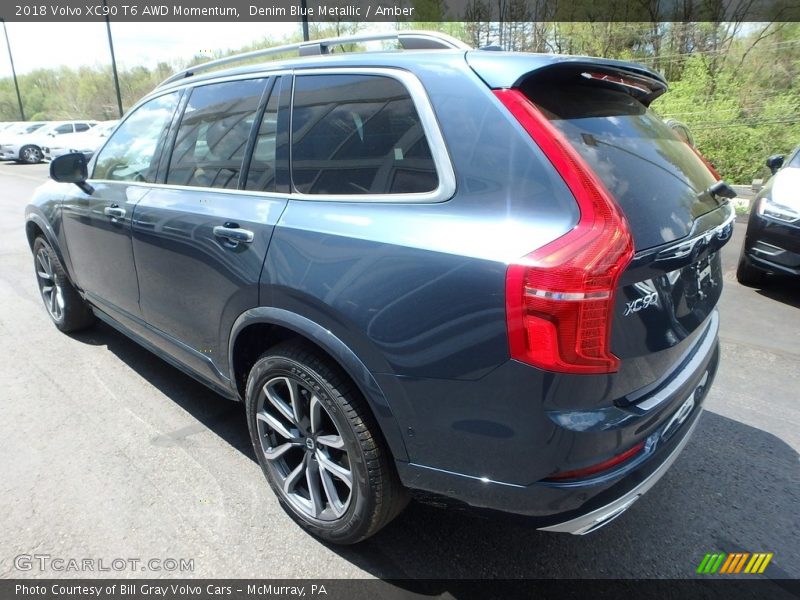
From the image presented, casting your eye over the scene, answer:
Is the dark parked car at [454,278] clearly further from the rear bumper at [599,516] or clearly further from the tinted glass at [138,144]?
the tinted glass at [138,144]

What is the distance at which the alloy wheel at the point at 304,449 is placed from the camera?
2.13 m

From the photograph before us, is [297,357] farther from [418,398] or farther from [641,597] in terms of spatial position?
[641,597]

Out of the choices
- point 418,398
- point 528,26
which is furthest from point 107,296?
point 528,26

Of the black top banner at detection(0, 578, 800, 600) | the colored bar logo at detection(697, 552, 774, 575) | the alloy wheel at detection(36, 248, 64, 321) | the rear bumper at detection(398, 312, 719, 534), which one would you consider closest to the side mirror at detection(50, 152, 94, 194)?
the alloy wheel at detection(36, 248, 64, 321)

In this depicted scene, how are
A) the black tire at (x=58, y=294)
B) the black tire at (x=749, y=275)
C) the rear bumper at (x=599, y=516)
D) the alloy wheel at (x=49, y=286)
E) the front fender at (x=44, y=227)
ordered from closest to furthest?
the rear bumper at (x=599, y=516)
the front fender at (x=44, y=227)
the black tire at (x=58, y=294)
the alloy wheel at (x=49, y=286)
the black tire at (x=749, y=275)

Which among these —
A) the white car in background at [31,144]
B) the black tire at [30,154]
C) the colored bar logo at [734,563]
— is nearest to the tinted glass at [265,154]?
the colored bar logo at [734,563]

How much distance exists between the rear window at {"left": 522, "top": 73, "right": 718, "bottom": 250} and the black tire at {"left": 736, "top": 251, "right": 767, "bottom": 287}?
13.6 ft

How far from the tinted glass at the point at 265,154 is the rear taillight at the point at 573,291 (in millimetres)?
1261

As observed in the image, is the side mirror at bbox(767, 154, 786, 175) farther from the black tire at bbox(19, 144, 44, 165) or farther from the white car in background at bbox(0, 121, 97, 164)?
the black tire at bbox(19, 144, 44, 165)

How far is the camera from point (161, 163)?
9.70ft

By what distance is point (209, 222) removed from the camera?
95.3 inches

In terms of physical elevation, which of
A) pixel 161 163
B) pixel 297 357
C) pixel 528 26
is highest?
pixel 528 26

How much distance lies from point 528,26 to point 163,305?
24453mm

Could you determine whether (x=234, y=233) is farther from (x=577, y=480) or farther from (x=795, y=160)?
(x=795, y=160)
